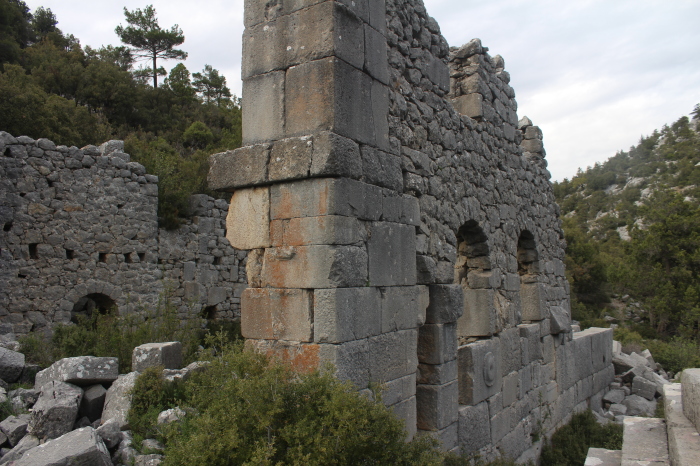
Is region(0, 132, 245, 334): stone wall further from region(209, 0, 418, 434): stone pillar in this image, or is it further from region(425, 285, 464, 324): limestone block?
region(425, 285, 464, 324): limestone block

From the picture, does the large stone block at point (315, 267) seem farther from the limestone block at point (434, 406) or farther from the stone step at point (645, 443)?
the stone step at point (645, 443)

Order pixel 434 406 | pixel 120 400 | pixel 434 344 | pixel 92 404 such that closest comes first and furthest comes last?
1. pixel 120 400
2. pixel 92 404
3. pixel 434 406
4. pixel 434 344

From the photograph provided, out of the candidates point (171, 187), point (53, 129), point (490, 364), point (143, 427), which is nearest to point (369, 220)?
point (143, 427)

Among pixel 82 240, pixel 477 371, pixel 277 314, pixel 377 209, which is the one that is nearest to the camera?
pixel 277 314

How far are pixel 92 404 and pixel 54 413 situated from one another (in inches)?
18.2

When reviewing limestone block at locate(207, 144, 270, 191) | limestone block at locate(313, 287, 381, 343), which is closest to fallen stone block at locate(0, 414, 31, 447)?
limestone block at locate(207, 144, 270, 191)

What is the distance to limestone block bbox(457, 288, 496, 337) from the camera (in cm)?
629

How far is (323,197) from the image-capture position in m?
3.83

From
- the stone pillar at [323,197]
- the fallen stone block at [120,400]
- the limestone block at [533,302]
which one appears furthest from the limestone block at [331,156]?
the limestone block at [533,302]

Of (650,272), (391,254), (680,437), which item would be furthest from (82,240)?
(650,272)

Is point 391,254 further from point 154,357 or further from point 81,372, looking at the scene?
point 81,372

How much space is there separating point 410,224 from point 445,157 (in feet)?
3.80

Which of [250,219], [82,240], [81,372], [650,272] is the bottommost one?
[81,372]

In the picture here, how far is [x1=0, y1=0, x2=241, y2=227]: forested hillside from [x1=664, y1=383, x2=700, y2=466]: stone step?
929 cm
